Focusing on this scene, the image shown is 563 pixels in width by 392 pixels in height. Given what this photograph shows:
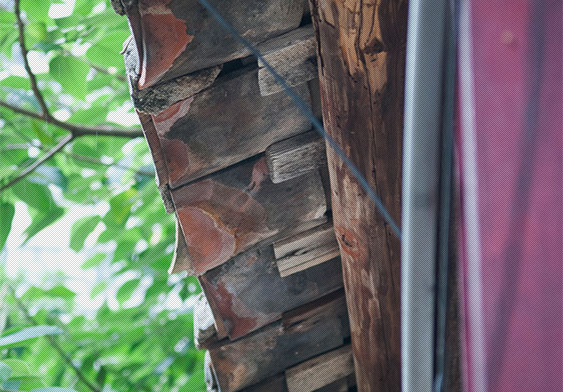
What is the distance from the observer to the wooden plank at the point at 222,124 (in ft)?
3.18

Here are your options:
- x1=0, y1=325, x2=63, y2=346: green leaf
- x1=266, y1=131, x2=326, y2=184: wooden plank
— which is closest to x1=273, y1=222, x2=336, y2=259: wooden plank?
x1=266, y1=131, x2=326, y2=184: wooden plank

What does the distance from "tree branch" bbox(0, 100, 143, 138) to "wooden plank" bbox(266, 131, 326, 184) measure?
2.93ft

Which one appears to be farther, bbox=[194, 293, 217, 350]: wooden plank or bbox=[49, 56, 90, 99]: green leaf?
bbox=[49, 56, 90, 99]: green leaf

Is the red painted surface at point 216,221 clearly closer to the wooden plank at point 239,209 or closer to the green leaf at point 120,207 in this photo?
the wooden plank at point 239,209

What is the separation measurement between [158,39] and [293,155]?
312 millimetres

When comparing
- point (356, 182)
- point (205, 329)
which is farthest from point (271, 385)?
point (356, 182)

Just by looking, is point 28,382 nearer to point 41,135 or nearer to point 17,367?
point 17,367

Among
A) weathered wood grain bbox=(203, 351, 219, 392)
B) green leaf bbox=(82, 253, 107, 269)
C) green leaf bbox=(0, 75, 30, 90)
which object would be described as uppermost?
green leaf bbox=(0, 75, 30, 90)

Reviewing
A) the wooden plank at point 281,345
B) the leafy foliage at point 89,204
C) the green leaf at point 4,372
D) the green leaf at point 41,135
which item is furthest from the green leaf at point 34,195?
the wooden plank at point 281,345

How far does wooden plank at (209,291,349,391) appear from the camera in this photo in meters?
1.24

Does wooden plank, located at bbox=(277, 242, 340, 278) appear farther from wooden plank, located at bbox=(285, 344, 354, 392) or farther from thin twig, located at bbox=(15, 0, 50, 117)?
thin twig, located at bbox=(15, 0, 50, 117)

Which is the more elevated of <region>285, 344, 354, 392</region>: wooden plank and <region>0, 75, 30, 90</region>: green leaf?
<region>0, 75, 30, 90</region>: green leaf

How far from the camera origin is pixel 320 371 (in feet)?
4.44

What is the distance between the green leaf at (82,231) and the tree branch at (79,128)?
9.8 inches
